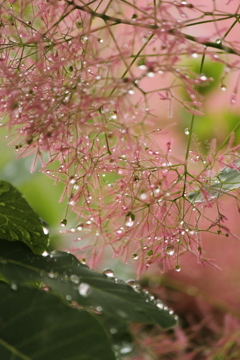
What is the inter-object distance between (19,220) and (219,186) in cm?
15

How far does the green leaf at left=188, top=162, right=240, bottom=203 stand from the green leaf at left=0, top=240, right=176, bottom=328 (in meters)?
0.11

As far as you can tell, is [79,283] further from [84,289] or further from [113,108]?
[113,108]

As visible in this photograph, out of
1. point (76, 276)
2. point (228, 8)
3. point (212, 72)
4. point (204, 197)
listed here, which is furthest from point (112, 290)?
point (228, 8)

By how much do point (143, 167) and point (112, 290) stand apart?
0.36ft

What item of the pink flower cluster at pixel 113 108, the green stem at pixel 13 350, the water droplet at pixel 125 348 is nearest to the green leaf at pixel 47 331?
the green stem at pixel 13 350

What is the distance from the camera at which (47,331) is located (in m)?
0.23

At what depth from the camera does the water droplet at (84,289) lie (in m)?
0.24

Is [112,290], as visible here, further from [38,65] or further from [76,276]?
[38,65]

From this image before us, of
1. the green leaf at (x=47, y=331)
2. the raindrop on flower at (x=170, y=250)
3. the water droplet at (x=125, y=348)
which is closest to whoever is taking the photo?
the green leaf at (x=47, y=331)

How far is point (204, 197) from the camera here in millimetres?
360

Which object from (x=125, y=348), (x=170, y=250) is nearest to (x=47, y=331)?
(x=170, y=250)

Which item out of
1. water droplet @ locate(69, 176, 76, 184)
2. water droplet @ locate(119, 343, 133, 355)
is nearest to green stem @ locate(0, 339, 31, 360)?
water droplet @ locate(69, 176, 76, 184)

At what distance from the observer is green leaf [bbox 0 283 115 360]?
0.23m

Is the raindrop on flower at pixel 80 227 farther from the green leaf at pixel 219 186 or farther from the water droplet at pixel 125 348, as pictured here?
the water droplet at pixel 125 348
